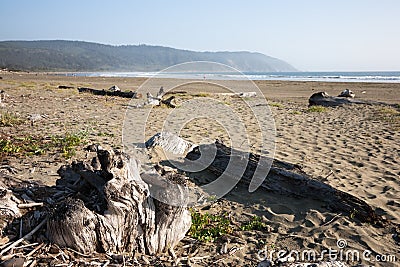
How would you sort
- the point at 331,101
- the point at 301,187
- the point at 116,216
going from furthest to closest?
1. the point at 331,101
2. the point at 301,187
3. the point at 116,216

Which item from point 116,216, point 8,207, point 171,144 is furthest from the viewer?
point 171,144

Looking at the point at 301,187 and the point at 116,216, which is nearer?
Answer: the point at 116,216

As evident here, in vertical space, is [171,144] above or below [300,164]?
above

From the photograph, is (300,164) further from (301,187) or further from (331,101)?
(331,101)

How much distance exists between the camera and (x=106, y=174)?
11.9 feet

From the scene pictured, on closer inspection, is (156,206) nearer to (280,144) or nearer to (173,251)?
(173,251)

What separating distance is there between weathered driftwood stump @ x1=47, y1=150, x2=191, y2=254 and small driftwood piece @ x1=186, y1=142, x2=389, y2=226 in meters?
2.15

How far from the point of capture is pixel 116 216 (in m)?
3.44

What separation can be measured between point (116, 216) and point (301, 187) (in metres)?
3.13

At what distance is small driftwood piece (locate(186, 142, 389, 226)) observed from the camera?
185 inches

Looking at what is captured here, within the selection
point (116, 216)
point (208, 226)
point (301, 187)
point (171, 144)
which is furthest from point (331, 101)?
point (116, 216)

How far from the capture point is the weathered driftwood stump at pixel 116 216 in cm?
325

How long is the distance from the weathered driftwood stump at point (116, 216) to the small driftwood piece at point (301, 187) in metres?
2.15

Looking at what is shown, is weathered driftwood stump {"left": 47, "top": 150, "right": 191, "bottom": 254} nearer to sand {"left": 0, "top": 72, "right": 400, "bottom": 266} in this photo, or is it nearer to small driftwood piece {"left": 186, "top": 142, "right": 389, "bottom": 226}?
sand {"left": 0, "top": 72, "right": 400, "bottom": 266}
